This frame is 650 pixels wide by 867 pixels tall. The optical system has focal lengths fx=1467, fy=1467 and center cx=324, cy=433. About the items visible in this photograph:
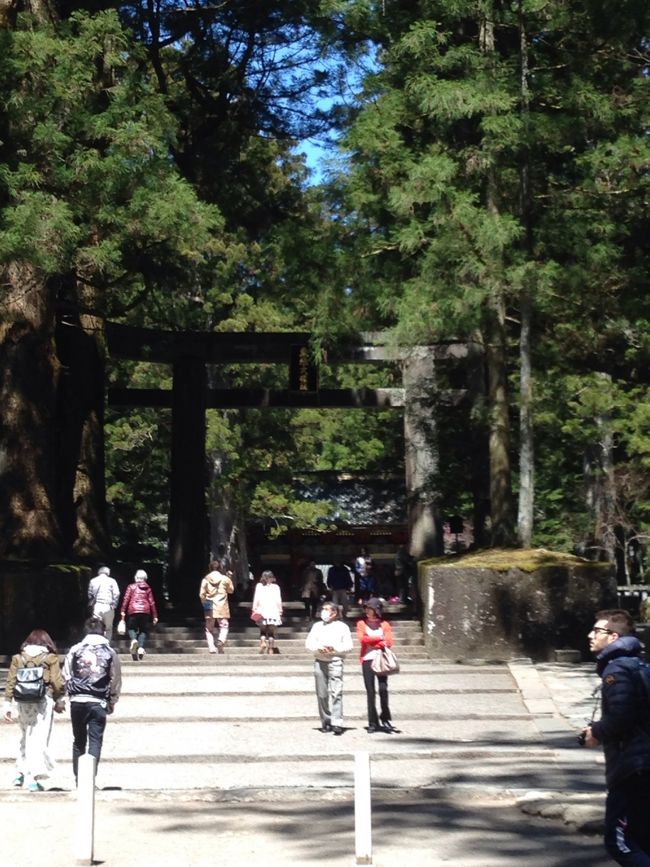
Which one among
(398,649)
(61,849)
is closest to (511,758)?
(61,849)

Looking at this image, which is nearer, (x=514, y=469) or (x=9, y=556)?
(x=9, y=556)

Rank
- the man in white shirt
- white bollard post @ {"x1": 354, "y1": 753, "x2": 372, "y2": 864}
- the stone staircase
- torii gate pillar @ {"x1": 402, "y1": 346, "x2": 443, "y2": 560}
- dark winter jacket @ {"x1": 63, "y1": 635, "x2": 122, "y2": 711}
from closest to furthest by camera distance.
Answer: white bollard post @ {"x1": 354, "y1": 753, "x2": 372, "y2": 864}
dark winter jacket @ {"x1": 63, "y1": 635, "x2": 122, "y2": 711}
the man in white shirt
the stone staircase
torii gate pillar @ {"x1": 402, "y1": 346, "x2": 443, "y2": 560}

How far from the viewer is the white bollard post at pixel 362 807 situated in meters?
8.86

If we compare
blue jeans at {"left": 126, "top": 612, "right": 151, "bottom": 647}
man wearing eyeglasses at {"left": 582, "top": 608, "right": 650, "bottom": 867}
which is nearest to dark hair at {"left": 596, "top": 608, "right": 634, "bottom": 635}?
man wearing eyeglasses at {"left": 582, "top": 608, "right": 650, "bottom": 867}

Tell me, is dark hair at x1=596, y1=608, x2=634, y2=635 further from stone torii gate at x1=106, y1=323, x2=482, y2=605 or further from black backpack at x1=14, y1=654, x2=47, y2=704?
stone torii gate at x1=106, y1=323, x2=482, y2=605

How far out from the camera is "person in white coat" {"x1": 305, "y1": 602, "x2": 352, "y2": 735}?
16.2 meters

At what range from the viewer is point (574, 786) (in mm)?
12812

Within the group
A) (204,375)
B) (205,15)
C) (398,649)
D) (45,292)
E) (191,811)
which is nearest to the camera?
(191,811)

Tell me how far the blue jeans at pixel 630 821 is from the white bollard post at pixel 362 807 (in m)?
2.10

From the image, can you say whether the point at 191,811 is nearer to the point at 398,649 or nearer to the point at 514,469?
the point at 398,649

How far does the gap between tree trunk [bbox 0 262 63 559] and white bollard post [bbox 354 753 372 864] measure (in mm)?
17175

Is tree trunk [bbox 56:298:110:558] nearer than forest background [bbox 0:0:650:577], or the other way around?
forest background [bbox 0:0:650:577]

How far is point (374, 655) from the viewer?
16.5m

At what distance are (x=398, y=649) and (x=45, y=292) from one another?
9097mm
